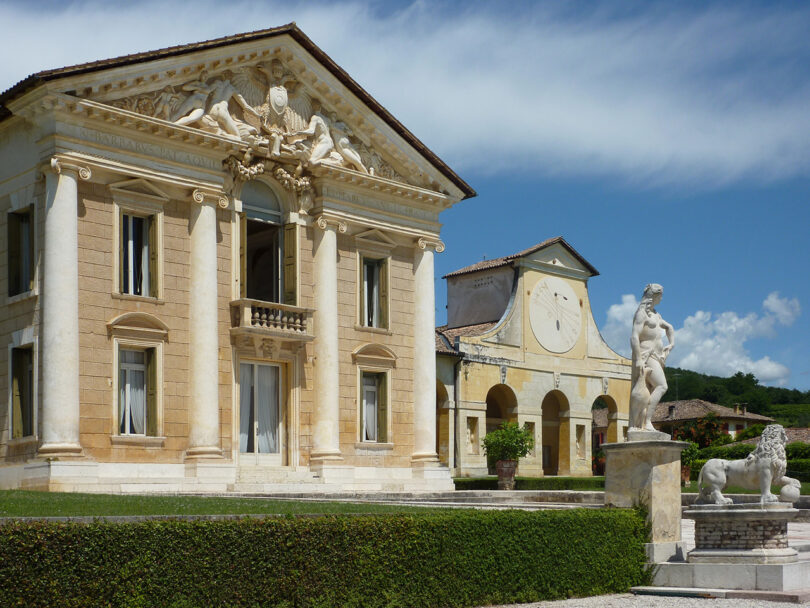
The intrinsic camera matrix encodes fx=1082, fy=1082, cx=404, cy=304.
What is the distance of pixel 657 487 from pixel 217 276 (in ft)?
49.1

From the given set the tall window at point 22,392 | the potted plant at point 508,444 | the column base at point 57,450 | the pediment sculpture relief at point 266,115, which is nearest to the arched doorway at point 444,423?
the potted plant at point 508,444

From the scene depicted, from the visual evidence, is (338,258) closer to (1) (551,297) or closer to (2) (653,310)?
(2) (653,310)

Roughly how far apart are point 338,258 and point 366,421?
16.8 ft

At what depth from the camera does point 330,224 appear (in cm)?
3195

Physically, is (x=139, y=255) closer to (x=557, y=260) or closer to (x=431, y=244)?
(x=431, y=244)

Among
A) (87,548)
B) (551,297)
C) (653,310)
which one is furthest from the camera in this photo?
(551,297)

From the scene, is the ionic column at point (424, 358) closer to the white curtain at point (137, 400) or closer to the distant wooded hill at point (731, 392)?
the white curtain at point (137, 400)

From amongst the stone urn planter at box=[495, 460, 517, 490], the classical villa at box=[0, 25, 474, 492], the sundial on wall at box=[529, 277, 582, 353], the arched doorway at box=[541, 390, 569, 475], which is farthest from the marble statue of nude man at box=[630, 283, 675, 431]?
the arched doorway at box=[541, 390, 569, 475]

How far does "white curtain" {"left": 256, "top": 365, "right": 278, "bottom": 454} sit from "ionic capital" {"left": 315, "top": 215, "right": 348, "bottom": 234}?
439cm

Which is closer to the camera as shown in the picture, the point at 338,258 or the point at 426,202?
the point at 338,258

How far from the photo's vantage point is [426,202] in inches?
1367

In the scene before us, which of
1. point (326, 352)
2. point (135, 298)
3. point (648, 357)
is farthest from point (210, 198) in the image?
point (648, 357)

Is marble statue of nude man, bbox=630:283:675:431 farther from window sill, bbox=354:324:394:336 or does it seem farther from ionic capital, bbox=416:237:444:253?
ionic capital, bbox=416:237:444:253

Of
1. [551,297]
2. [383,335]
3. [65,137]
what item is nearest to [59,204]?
[65,137]
